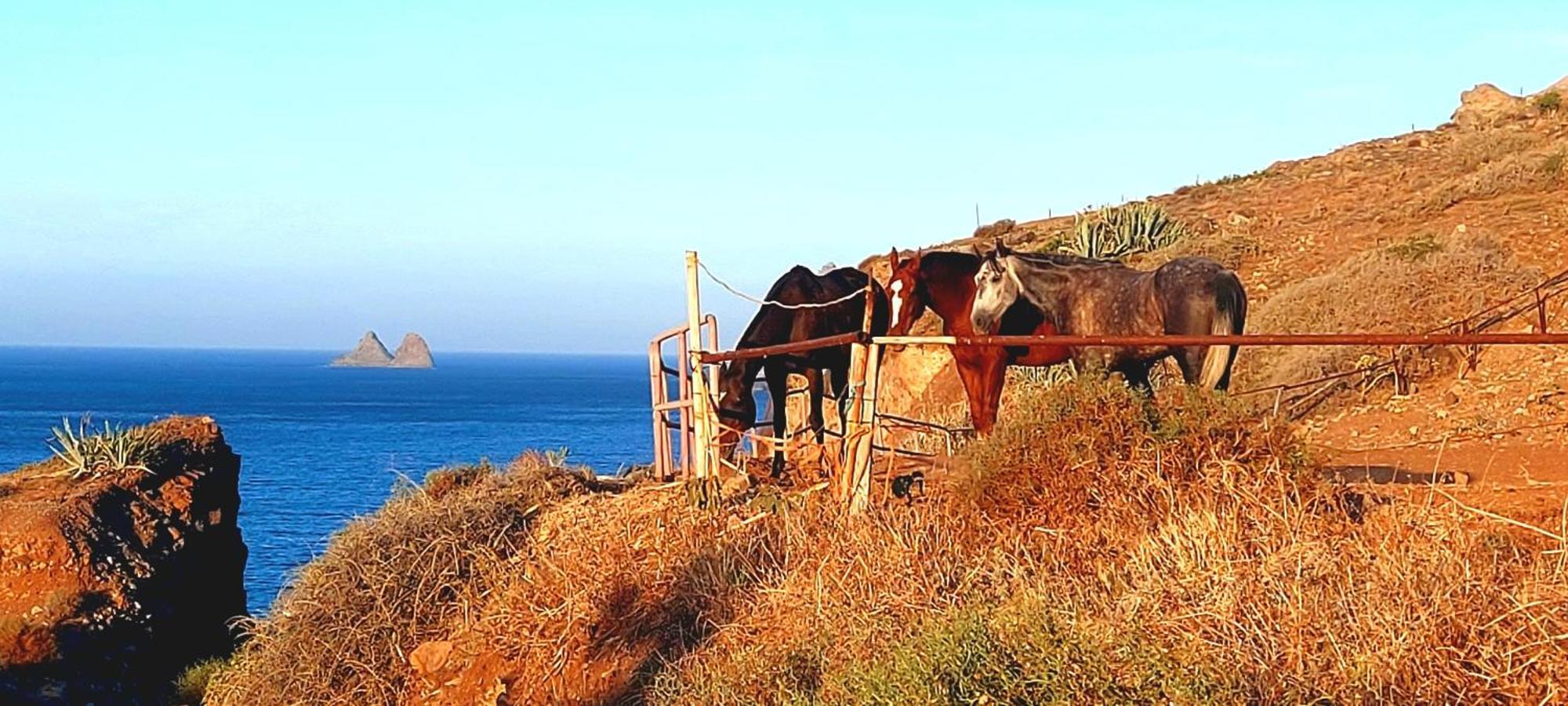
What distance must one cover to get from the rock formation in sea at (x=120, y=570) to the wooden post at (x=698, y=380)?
8.39 meters

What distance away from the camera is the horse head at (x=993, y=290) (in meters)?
11.8

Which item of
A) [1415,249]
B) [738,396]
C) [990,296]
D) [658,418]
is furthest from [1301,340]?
[1415,249]

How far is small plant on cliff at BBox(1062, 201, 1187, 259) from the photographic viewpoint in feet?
83.9

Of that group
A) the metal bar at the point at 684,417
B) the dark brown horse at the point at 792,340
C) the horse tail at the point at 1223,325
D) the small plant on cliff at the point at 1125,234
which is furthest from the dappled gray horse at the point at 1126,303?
the small plant on cliff at the point at 1125,234

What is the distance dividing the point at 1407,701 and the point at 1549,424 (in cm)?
727

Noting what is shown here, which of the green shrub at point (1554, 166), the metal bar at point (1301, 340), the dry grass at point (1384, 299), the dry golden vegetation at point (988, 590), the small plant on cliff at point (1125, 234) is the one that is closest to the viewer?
the dry golden vegetation at point (988, 590)

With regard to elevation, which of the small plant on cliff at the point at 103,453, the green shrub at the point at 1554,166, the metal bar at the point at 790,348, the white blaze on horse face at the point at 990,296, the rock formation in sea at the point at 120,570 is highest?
the green shrub at the point at 1554,166

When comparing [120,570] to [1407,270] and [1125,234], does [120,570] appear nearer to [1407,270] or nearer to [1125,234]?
[1407,270]

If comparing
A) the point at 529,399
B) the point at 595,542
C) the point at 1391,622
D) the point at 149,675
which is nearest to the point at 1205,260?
the point at 595,542

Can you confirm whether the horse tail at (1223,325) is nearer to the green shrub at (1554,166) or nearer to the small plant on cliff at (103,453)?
the small plant on cliff at (103,453)

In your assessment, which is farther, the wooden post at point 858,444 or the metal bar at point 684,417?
the metal bar at point 684,417

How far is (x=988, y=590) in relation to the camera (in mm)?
7371

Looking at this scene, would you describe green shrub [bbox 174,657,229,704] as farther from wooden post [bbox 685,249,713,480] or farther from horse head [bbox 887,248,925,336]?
horse head [bbox 887,248,925,336]

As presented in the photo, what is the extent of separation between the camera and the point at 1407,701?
572 cm
